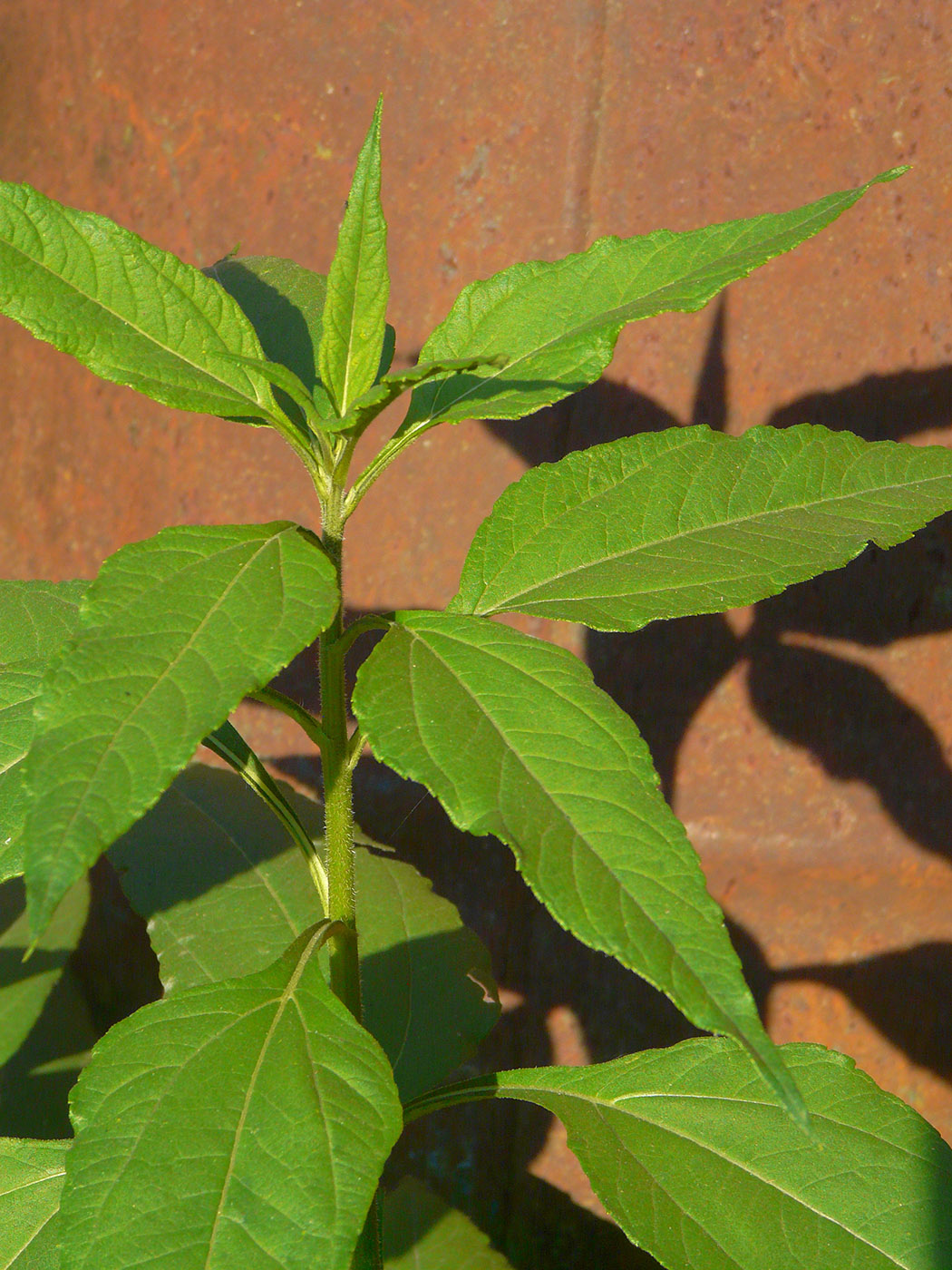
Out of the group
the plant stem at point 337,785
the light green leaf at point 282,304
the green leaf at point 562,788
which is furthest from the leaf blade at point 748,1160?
the light green leaf at point 282,304

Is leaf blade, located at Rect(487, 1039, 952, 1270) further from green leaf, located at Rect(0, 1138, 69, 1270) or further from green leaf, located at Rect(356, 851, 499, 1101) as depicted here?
green leaf, located at Rect(0, 1138, 69, 1270)

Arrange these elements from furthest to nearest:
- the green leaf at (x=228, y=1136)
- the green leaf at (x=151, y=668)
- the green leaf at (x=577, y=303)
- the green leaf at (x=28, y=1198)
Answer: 1. the green leaf at (x=28, y=1198)
2. the green leaf at (x=577, y=303)
3. the green leaf at (x=228, y=1136)
4. the green leaf at (x=151, y=668)

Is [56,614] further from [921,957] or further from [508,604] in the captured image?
[921,957]

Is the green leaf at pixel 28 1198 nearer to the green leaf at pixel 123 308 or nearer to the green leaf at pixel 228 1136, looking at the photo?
the green leaf at pixel 228 1136

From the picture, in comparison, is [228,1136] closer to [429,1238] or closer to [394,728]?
[394,728]

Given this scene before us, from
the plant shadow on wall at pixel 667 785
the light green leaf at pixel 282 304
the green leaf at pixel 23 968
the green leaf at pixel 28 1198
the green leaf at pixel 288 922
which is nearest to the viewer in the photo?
the green leaf at pixel 28 1198

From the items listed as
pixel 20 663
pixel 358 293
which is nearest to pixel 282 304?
pixel 358 293

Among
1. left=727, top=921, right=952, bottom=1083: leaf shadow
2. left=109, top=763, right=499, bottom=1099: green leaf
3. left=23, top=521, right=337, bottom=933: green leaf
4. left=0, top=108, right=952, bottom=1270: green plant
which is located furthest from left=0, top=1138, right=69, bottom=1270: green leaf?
left=727, top=921, right=952, bottom=1083: leaf shadow
